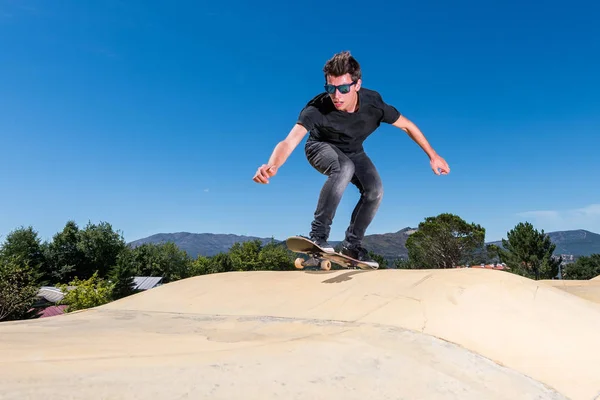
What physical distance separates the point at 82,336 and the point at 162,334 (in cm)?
66

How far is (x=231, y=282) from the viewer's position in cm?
622

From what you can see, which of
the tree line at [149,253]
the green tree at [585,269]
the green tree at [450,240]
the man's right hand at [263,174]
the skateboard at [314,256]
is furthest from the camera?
the green tree at [585,269]

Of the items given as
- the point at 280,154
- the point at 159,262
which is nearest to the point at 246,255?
the point at 159,262

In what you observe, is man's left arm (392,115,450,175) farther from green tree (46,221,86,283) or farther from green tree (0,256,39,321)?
green tree (46,221,86,283)

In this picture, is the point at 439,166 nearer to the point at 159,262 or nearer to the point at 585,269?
the point at 159,262

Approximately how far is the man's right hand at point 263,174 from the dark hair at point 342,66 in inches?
67.2

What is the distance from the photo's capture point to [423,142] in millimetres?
6160

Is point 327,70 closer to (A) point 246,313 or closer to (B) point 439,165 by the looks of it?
(B) point 439,165

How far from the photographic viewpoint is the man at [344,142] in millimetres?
5234

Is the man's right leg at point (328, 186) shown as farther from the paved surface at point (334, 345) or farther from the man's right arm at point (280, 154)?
the paved surface at point (334, 345)

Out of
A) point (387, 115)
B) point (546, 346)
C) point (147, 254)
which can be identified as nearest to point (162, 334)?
point (546, 346)

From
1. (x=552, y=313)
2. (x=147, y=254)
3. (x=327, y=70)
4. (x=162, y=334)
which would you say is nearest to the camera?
(x=162, y=334)

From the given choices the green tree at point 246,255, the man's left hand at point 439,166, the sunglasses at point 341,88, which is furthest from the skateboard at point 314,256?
the green tree at point 246,255

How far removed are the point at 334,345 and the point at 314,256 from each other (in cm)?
271
